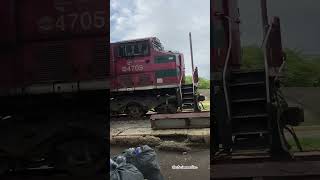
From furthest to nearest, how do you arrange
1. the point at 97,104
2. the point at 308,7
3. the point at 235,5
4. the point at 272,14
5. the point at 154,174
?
the point at 97,104
the point at 235,5
the point at 154,174
the point at 272,14
the point at 308,7

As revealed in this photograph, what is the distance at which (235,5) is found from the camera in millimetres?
3537

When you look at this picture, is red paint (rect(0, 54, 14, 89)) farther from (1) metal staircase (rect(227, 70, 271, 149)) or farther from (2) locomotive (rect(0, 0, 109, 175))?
(1) metal staircase (rect(227, 70, 271, 149))

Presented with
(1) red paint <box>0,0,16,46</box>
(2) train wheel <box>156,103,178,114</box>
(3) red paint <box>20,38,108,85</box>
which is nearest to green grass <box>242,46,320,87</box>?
(3) red paint <box>20,38,108,85</box>

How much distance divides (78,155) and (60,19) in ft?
4.38

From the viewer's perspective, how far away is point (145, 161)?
3236 millimetres

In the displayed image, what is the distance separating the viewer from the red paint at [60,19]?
4.42 meters

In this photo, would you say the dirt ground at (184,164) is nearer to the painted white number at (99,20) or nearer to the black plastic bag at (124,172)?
the black plastic bag at (124,172)

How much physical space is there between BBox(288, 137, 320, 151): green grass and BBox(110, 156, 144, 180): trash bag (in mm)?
1107

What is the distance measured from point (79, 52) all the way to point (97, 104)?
2.09 feet

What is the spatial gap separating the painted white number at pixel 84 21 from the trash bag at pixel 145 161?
1.47m

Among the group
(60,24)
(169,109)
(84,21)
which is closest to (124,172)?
(84,21)

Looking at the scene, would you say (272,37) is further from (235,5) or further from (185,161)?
(185,161)

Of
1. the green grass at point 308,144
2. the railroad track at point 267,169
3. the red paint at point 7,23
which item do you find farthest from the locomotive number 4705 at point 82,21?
the green grass at point 308,144

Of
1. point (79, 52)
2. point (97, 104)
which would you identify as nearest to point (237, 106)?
point (97, 104)
